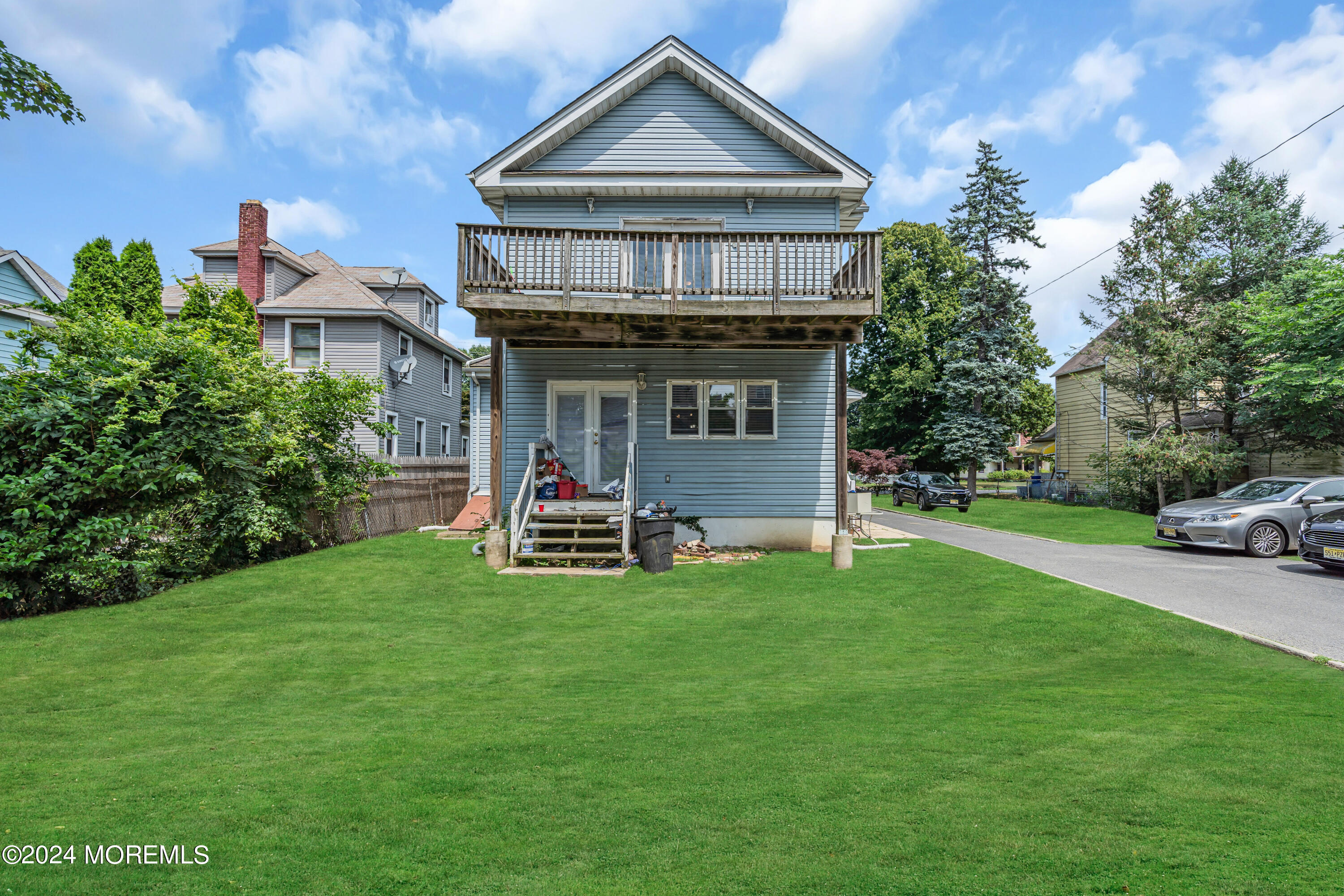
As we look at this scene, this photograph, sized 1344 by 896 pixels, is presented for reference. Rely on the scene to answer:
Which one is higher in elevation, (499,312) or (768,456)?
(499,312)

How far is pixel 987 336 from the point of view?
31625mm

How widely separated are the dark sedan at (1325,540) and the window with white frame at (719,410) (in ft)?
30.7

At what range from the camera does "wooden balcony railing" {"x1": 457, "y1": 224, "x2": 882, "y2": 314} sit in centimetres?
1138

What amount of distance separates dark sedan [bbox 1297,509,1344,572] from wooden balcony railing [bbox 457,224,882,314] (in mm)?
8474

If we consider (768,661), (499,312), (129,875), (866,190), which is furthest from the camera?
(866,190)

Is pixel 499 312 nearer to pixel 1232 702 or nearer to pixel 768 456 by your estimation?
pixel 768 456

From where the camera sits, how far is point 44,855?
301 cm

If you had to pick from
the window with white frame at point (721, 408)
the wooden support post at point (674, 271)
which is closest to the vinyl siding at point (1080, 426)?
the window with white frame at point (721, 408)

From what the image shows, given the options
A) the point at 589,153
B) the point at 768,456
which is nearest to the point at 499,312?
the point at 589,153

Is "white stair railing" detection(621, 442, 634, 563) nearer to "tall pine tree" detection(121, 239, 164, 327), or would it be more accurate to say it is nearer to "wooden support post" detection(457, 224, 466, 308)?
"wooden support post" detection(457, 224, 466, 308)

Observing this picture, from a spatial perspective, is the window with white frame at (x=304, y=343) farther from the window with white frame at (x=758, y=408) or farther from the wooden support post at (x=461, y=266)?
the window with white frame at (x=758, y=408)

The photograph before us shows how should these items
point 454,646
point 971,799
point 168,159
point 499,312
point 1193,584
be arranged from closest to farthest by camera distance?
point 971,799 → point 454,646 → point 1193,584 → point 499,312 → point 168,159

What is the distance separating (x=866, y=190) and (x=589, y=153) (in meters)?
5.81

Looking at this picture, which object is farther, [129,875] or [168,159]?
[168,159]
